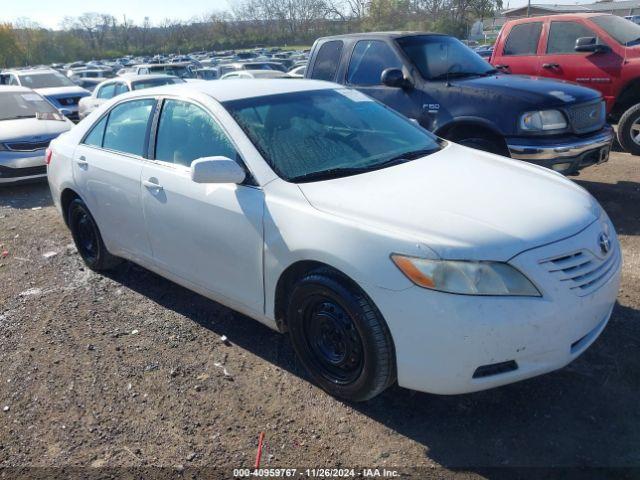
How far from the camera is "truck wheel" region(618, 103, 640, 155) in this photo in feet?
24.3

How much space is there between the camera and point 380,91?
252 inches

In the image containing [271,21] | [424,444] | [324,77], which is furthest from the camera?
[271,21]

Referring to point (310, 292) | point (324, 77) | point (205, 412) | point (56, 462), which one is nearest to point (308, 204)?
point (310, 292)

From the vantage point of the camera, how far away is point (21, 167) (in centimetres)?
820

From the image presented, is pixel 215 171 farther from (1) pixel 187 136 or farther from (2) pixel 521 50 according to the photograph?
(2) pixel 521 50

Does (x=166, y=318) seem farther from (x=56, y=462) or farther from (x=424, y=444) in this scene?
(x=424, y=444)

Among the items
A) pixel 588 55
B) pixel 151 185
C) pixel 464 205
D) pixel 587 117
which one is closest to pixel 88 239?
pixel 151 185

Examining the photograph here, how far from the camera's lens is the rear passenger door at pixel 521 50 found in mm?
8484

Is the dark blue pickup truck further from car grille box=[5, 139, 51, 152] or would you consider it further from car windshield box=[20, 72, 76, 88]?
car windshield box=[20, 72, 76, 88]

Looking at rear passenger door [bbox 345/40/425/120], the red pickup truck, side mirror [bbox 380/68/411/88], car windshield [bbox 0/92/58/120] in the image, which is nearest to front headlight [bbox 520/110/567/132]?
rear passenger door [bbox 345/40/425/120]

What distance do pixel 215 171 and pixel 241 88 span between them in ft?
3.35

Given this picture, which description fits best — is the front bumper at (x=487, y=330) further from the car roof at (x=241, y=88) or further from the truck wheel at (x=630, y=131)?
the truck wheel at (x=630, y=131)

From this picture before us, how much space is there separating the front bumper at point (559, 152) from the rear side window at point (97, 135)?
→ 3776 millimetres

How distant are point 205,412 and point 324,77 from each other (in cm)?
495
